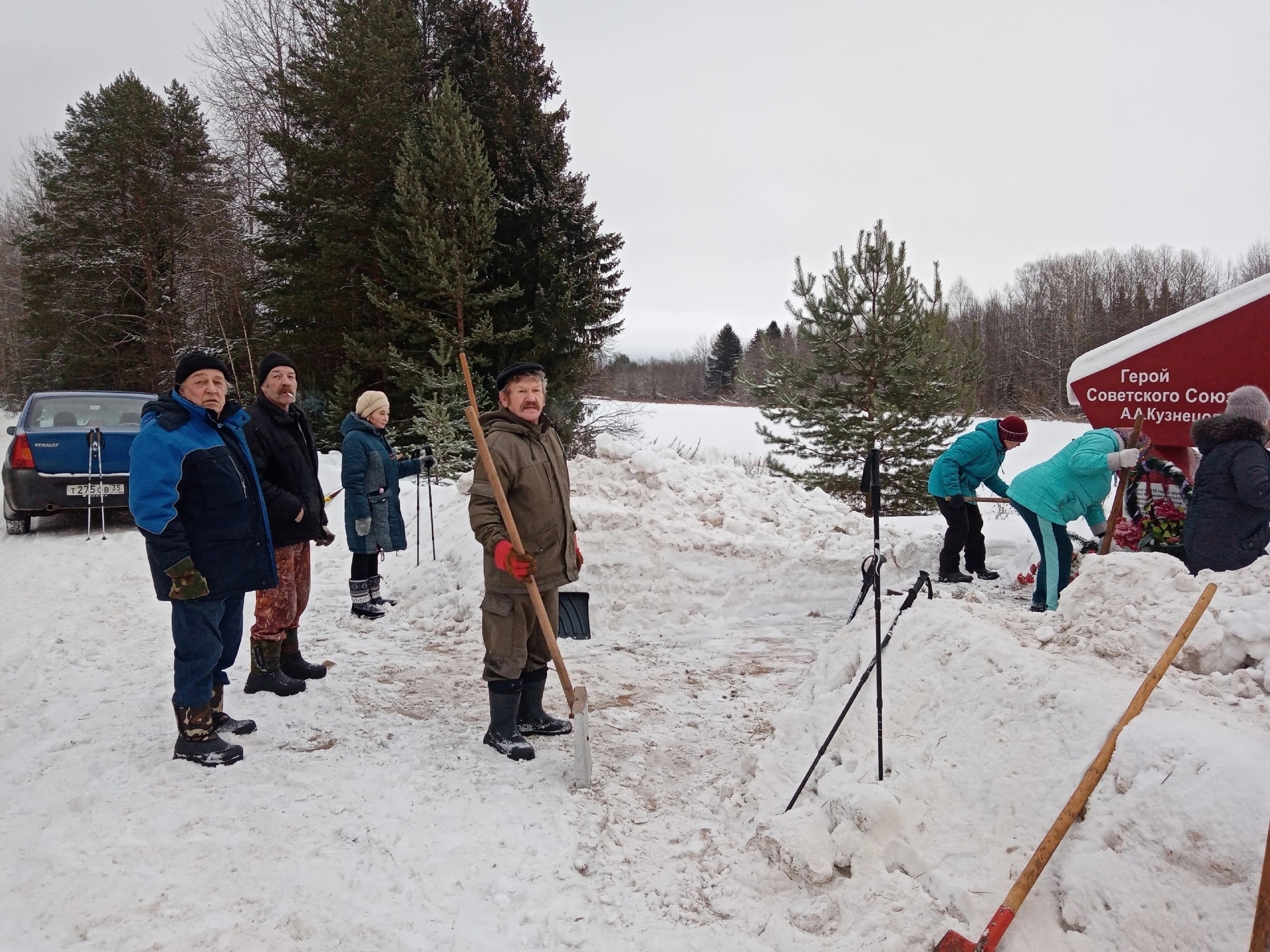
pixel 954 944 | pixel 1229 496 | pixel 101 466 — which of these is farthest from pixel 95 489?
pixel 1229 496

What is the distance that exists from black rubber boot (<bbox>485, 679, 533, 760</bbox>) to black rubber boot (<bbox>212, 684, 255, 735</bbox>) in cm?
129

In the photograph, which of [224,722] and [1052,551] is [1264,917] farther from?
[1052,551]

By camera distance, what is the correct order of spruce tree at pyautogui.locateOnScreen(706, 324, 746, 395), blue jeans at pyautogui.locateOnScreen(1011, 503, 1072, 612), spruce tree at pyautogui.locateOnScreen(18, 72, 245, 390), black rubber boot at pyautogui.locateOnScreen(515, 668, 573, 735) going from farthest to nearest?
1. spruce tree at pyautogui.locateOnScreen(706, 324, 746, 395)
2. spruce tree at pyautogui.locateOnScreen(18, 72, 245, 390)
3. blue jeans at pyautogui.locateOnScreen(1011, 503, 1072, 612)
4. black rubber boot at pyautogui.locateOnScreen(515, 668, 573, 735)

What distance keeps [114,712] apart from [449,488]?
574cm

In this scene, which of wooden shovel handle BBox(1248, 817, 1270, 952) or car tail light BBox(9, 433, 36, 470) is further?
car tail light BBox(9, 433, 36, 470)

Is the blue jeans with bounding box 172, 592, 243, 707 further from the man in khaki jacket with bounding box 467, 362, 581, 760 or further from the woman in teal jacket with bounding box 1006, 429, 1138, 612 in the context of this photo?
the woman in teal jacket with bounding box 1006, 429, 1138, 612

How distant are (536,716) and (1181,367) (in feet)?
22.1

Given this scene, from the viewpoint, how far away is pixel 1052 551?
5.84 meters

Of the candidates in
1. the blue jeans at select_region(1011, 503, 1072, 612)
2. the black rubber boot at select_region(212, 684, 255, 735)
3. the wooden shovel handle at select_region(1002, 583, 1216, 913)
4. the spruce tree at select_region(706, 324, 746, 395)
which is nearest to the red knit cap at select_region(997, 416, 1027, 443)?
the blue jeans at select_region(1011, 503, 1072, 612)

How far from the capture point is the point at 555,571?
12.7 ft

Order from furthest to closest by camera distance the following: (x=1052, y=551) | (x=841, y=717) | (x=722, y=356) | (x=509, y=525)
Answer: (x=722, y=356) < (x=1052, y=551) < (x=509, y=525) < (x=841, y=717)

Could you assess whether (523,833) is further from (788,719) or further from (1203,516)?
(1203,516)

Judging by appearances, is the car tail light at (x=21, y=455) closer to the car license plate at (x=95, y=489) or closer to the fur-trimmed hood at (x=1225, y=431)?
the car license plate at (x=95, y=489)

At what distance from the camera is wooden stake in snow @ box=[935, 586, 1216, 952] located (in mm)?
2119
